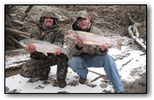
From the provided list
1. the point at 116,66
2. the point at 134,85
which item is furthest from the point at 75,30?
the point at 134,85

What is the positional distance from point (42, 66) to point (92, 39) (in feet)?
1.40

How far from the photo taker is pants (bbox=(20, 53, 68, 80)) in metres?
2.63

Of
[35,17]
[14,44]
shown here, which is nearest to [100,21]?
[35,17]

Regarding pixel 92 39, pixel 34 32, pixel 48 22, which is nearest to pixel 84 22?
pixel 92 39

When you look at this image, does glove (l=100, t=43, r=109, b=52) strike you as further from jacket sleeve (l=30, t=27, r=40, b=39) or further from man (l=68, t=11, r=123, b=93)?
jacket sleeve (l=30, t=27, r=40, b=39)

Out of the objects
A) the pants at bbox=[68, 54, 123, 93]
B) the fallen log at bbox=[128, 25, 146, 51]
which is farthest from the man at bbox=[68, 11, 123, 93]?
the fallen log at bbox=[128, 25, 146, 51]

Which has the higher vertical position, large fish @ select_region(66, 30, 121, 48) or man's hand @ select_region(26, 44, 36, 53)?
large fish @ select_region(66, 30, 121, 48)

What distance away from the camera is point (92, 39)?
8.59ft

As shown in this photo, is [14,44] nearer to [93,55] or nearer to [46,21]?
[46,21]

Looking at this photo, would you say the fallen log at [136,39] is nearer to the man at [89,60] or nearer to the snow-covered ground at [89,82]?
the snow-covered ground at [89,82]

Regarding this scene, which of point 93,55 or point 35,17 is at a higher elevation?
point 35,17
